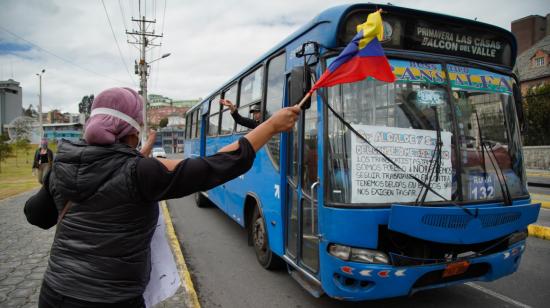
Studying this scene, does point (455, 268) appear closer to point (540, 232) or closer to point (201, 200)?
point (540, 232)

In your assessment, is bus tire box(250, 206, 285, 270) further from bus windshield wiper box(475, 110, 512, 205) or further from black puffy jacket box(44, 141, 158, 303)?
black puffy jacket box(44, 141, 158, 303)

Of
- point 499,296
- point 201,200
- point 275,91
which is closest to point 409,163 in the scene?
point 275,91

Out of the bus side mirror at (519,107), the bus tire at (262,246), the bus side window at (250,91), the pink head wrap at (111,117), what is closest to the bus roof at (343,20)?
the bus side mirror at (519,107)

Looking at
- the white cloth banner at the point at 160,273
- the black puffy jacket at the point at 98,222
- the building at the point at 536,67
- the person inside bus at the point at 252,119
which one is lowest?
the white cloth banner at the point at 160,273

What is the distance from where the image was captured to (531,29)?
148 ft

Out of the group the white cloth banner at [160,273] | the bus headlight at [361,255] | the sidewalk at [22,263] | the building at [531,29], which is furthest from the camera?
the building at [531,29]

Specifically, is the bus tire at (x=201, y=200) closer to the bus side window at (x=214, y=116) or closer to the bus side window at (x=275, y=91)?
the bus side window at (x=214, y=116)

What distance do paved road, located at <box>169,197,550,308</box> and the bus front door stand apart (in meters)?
0.61

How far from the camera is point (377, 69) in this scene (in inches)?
93.0

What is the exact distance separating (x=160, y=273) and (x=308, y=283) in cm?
209

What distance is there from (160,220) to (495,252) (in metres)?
3.29

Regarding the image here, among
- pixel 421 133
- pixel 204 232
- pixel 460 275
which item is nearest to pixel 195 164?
pixel 421 133

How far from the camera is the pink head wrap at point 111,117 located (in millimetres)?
1606

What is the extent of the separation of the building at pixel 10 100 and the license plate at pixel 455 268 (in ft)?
331
